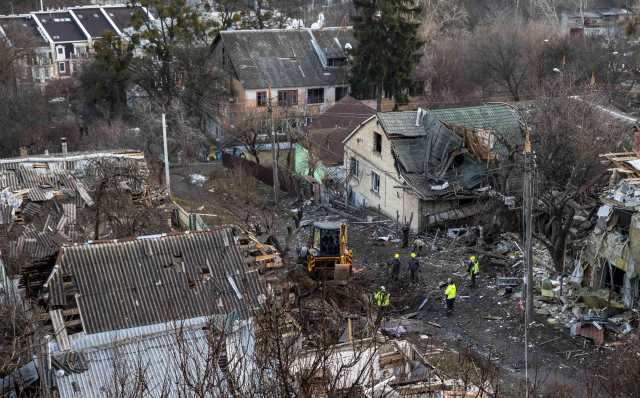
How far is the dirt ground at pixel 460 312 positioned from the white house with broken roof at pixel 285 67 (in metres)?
13.6

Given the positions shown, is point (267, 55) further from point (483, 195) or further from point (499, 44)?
point (483, 195)

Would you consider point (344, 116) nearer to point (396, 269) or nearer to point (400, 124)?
point (400, 124)

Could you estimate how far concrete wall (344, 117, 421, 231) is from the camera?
26.9 metres

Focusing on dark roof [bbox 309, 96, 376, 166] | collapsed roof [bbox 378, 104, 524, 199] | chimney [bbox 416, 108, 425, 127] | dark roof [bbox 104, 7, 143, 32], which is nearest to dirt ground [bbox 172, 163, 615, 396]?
collapsed roof [bbox 378, 104, 524, 199]

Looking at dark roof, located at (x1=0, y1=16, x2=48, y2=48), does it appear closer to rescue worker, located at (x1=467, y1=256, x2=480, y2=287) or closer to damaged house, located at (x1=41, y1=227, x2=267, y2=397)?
rescue worker, located at (x1=467, y1=256, x2=480, y2=287)

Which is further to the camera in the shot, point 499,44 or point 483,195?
point 499,44

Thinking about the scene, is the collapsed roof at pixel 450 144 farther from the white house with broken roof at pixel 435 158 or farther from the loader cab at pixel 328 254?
the loader cab at pixel 328 254

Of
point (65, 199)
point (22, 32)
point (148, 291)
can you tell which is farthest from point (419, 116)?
point (22, 32)

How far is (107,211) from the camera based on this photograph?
22.1 meters

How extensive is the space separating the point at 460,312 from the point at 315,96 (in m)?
25.6

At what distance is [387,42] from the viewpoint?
4056cm

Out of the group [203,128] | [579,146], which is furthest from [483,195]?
[203,128]

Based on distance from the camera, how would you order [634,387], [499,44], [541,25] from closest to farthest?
1. [634,387]
2. [499,44]
3. [541,25]

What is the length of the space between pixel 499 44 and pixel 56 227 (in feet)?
98.9
